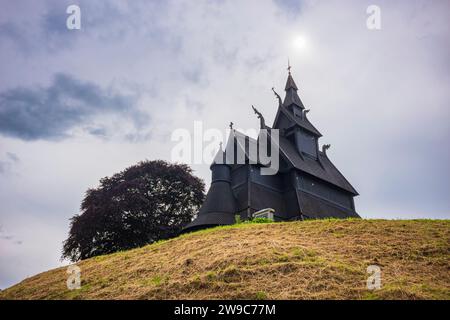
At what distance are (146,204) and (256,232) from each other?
19059 mm

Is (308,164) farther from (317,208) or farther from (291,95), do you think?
(291,95)

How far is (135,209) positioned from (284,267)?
77.9 ft

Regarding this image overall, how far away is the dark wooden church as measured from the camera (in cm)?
2731

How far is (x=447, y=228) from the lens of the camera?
14.3 metres

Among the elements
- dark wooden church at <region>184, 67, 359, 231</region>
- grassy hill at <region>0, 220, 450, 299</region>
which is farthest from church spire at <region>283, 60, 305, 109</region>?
grassy hill at <region>0, 220, 450, 299</region>

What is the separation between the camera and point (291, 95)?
41.9 metres

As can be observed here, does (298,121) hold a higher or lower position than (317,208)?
higher

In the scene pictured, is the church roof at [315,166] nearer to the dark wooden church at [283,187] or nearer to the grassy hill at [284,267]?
the dark wooden church at [283,187]

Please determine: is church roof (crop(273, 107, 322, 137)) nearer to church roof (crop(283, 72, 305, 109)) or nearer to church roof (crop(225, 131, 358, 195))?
church roof (crop(283, 72, 305, 109))

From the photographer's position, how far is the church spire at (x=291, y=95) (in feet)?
135

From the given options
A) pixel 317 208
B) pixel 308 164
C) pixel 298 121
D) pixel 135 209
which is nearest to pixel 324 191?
pixel 308 164

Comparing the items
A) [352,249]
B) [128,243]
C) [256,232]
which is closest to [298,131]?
[128,243]
